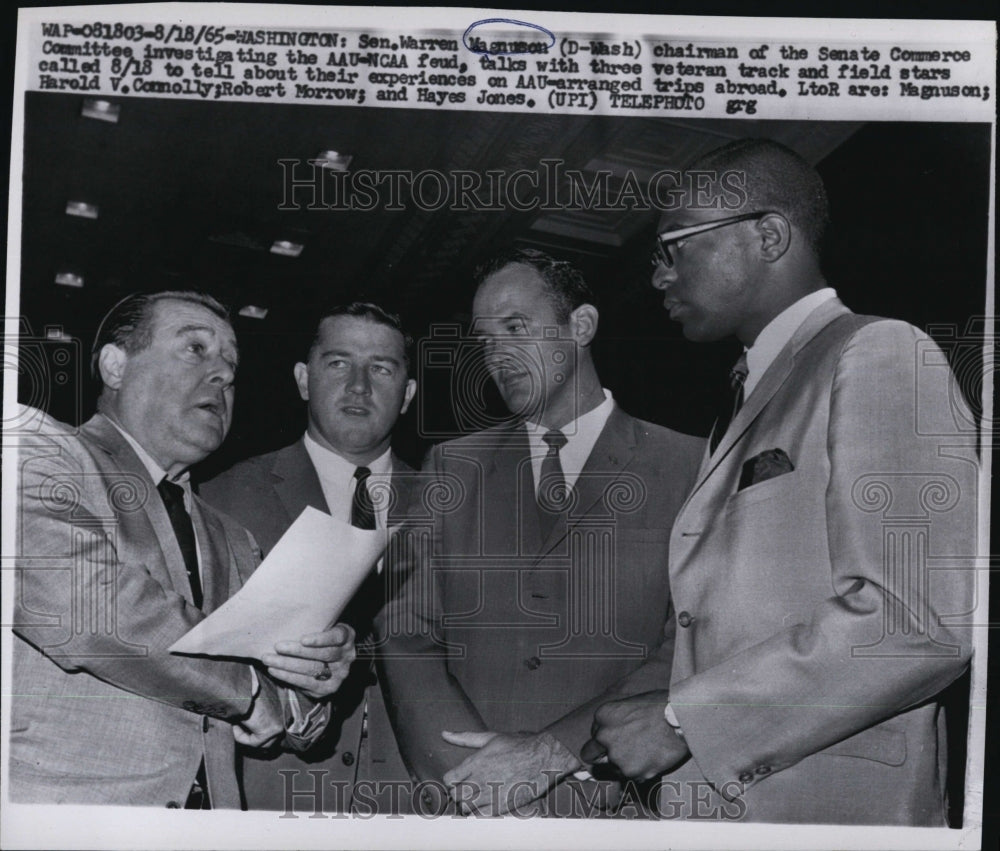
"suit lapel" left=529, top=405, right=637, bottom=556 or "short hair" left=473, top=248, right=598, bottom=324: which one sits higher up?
"short hair" left=473, top=248, right=598, bottom=324

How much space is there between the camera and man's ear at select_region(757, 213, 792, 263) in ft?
10.2

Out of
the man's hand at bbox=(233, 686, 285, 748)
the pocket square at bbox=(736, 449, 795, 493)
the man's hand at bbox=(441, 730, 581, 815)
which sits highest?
the pocket square at bbox=(736, 449, 795, 493)

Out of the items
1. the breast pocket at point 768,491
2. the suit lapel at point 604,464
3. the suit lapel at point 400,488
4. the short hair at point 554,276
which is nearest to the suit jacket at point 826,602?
the breast pocket at point 768,491

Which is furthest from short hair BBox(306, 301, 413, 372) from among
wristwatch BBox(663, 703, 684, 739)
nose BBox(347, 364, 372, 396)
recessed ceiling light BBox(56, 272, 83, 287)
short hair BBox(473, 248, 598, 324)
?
wristwatch BBox(663, 703, 684, 739)

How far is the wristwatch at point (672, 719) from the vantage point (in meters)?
3.01

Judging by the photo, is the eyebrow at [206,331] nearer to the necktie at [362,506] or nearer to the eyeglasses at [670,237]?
the necktie at [362,506]

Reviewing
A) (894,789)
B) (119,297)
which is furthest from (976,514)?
(119,297)

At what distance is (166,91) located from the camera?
A: 124 inches

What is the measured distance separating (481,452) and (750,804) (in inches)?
42.6

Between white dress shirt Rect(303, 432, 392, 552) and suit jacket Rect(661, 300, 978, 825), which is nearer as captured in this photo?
suit jacket Rect(661, 300, 978, 825)

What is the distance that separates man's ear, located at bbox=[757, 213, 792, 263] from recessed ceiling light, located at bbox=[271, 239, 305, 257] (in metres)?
1.17

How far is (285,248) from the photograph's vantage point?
3156 mm

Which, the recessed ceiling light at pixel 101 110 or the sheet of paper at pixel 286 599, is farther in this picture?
the recessed ceiling light at pixel 101 110

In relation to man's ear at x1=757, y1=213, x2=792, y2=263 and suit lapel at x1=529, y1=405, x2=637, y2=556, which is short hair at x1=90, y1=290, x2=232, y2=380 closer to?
suit lapel at x1=529, y1=405, x2=637, y2=556
